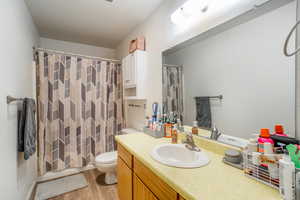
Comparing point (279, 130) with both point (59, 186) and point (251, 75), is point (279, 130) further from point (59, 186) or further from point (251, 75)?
point (59, 186)

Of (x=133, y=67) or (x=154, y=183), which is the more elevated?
(x=133, y=67)

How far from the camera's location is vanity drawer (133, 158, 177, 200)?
69cm

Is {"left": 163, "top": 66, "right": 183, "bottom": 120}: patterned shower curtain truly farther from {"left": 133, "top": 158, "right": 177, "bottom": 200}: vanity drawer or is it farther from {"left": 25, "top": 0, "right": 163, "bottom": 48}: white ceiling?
{"left": 25, "top": 0, "right": 163, "bottom": 48}: white ceiling

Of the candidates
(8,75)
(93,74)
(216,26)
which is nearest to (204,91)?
(216,26)

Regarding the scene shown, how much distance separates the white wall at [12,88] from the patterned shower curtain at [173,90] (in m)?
1.39

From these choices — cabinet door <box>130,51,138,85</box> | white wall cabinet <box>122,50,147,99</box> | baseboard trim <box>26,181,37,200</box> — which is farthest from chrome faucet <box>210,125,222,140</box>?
baseboard trim <box>26,181,37,200</box>

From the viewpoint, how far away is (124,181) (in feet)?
4.08

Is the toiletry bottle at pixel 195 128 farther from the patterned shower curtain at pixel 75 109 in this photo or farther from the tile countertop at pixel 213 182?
the patterned shower curtain at pixel 75 109

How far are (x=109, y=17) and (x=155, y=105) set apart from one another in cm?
144

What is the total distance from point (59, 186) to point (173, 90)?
201 centimetres

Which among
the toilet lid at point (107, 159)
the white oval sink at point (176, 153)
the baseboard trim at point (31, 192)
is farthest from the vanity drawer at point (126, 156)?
the baseboard trim at point (31, 192)

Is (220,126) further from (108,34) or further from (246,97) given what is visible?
(108,34)

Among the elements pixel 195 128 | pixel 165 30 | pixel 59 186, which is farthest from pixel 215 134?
pixel 59 186

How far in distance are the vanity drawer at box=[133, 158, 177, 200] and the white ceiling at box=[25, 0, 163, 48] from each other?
181cm
